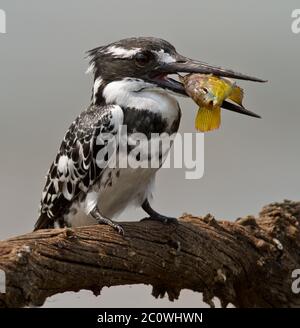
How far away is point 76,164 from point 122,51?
40cm

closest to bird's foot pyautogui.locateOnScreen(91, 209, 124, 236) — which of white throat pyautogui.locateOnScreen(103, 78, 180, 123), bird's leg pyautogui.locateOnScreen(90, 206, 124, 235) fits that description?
bird's leg pyautogui.locateOnScreen(90, 206, 124, 235)

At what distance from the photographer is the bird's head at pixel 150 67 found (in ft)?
9.64

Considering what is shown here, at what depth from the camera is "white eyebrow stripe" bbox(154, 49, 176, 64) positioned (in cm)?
294

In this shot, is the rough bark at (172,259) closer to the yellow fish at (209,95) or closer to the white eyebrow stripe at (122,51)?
the yellow fish at (209,95)

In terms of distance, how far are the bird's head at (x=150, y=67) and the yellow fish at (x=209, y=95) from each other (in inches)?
1.3

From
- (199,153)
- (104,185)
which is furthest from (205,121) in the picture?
(199,153)

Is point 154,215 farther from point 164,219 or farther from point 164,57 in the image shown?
point 164,57

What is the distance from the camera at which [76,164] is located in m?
3.02

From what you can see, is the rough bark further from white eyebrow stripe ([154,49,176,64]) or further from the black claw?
white eyebrow stripe ([154,49,176,64])

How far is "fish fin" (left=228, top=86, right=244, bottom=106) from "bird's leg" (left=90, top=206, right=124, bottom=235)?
550mm
